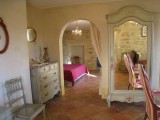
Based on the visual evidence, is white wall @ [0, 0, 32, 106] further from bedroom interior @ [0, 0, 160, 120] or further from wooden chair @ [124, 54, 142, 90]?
wooden chair @ [124, 54, 142, 90]

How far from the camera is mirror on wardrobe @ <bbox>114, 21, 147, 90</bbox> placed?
3297 millimetres

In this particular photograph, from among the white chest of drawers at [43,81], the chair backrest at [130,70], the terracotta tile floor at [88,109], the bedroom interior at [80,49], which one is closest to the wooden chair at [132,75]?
the chair backrest at [130,70]

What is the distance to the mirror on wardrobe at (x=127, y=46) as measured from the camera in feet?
10.8

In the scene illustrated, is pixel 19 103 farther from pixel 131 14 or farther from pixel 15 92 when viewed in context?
pixel 131 14

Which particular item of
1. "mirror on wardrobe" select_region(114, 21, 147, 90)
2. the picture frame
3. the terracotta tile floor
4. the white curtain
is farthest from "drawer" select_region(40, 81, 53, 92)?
the picture frame

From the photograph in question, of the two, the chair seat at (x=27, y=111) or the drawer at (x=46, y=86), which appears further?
the drawer at (x=46, y=86)

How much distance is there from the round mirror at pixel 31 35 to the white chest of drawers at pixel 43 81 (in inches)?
30.2

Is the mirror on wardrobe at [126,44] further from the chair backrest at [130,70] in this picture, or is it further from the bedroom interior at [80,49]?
the bedroom interior at [80,49]

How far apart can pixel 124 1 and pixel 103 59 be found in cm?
145

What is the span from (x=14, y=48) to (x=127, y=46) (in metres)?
2.34

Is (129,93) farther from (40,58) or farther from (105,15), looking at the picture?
(40,58)

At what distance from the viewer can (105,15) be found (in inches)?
143

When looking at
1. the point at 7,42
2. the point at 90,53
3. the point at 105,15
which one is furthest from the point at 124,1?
the point at 90,53

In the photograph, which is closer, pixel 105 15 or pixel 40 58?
pixel 105 15
